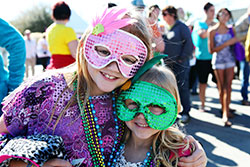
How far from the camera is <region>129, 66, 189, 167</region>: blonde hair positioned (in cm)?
144

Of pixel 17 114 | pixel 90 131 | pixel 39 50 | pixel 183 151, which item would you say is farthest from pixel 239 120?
pixel 39 50

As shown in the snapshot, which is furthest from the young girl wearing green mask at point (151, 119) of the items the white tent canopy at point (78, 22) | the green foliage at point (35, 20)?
the green foliage at point (35, 20)

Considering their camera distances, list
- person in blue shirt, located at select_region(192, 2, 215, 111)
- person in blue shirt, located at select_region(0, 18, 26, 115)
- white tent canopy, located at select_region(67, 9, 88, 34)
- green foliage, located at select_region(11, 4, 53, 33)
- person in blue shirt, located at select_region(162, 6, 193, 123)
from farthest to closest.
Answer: green foliage, located at select_region(11, 4, 53, 33) < white tent canopy, located at select_region(67, 9, 88, 34) < person in blue shirt, located at select_region(192, 2, 215, 111) < person in blue shirt, located at select_region(162, 6, 193, 123) < person in blue shirt, located at select_region(0, 18, 26, 115)

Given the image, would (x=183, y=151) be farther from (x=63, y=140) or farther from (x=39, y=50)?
(x=39, y=50)

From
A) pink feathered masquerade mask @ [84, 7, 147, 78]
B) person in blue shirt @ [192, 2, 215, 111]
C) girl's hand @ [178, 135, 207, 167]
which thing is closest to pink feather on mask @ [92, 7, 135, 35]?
pink feathered masquerade mask @ [84, 7, 147, 78]

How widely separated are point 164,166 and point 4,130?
908 millimetres

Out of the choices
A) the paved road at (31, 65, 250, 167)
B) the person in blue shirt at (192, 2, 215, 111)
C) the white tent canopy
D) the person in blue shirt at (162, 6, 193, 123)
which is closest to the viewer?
the paved road at (31, 65, 250, 167)

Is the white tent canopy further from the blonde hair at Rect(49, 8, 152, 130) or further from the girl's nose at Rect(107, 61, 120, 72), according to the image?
the girl's nose at Rect(107, 61, 120, 72)

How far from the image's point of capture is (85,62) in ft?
4.88

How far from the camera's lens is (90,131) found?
4.70ft

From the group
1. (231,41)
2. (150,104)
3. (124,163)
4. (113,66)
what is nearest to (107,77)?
(113,66)

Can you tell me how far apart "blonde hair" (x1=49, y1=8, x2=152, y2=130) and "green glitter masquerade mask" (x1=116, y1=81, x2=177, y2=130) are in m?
0.21

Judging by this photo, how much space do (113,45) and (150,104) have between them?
1.27 feet

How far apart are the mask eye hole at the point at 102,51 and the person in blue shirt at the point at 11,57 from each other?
2.93 feet
